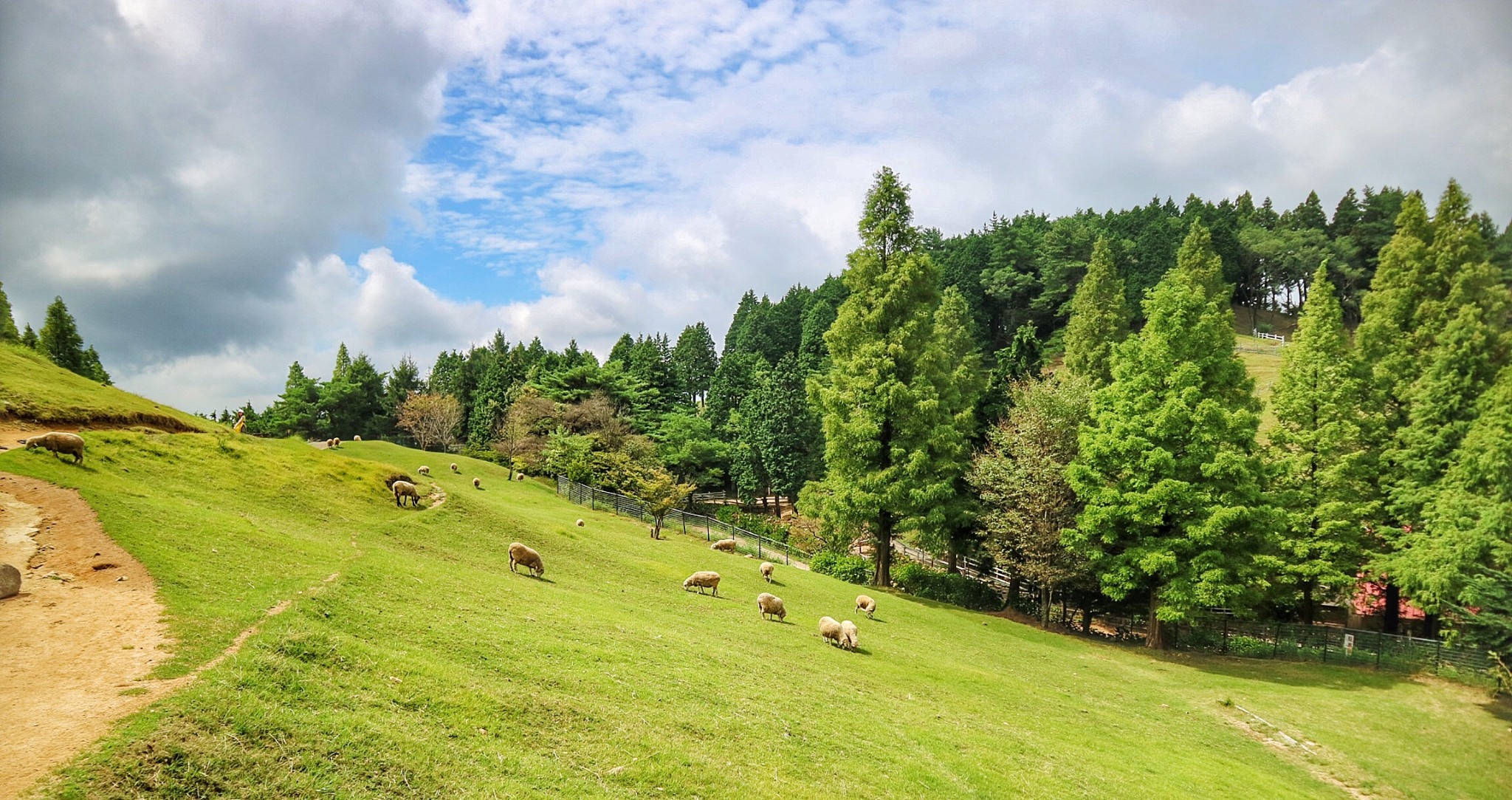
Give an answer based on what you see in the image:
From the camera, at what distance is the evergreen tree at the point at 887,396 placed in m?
33.4

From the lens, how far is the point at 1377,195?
22.6 meters

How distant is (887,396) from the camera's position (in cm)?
3347

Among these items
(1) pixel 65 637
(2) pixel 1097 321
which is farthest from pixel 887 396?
(2) pixel 1097 321

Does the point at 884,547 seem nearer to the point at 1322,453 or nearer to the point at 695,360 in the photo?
the point at 1322,453

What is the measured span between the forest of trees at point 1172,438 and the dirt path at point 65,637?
23.8 meters

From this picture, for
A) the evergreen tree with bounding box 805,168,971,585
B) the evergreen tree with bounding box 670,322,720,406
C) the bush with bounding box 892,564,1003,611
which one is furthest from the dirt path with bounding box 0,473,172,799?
the evergreen tree with bounding box 670,322,720,406

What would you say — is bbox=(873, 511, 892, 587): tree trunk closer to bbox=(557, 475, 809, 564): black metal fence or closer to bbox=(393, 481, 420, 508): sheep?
bbox=(557, 475, 809, 564): black metal fence

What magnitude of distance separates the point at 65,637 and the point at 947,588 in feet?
110

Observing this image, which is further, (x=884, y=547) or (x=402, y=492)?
(x=884, y=547)

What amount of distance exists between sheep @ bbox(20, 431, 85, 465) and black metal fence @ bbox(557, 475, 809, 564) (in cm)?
2684

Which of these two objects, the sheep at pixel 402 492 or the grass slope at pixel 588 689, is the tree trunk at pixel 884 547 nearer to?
the grass slope at pixel 588 689

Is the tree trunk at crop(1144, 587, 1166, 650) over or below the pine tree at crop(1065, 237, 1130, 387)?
below

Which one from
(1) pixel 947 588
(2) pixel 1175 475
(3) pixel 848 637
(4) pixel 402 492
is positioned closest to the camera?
(3) pixel 848 637

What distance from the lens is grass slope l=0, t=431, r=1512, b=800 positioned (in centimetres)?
784
